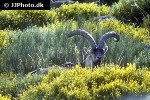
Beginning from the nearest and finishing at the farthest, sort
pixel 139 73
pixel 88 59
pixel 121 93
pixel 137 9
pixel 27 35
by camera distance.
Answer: pixel 121 93
pixel 139 73
pixel 88 59
pixel 27 35
pixel 137 9

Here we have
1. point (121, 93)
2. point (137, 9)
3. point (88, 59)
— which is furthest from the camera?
point (137, 9)

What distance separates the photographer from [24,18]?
1853 centimetres

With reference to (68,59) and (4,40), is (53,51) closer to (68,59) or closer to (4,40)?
(68,59)

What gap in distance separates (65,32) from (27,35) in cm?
113

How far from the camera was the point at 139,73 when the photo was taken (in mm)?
9539

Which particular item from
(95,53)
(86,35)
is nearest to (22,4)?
(86,35)

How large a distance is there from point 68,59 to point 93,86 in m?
3.62

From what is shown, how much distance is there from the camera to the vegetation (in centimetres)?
882

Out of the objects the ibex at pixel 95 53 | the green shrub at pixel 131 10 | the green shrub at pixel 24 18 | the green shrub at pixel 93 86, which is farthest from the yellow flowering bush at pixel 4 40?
the green shrub at pixel 131 10

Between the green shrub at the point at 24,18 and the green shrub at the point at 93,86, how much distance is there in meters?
9.15

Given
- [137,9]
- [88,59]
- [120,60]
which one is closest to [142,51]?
[120,60]

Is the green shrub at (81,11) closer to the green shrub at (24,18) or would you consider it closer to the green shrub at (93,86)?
the green shrub at (24,18)

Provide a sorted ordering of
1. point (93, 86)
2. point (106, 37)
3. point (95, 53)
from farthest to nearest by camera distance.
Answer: point (106, 37) → point (95, 53) → point (93, 86)

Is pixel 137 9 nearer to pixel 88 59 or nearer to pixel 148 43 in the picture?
pixel 148 43
